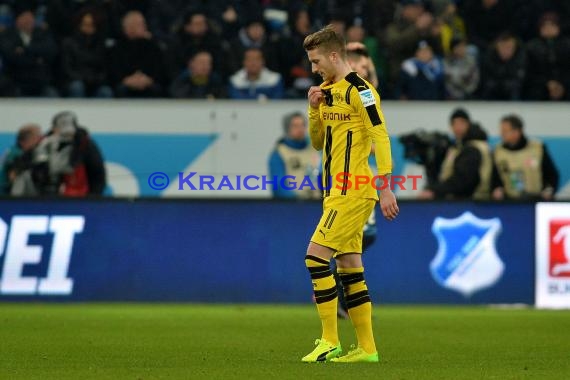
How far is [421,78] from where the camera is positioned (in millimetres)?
19047

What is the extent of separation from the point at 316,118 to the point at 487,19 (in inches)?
470

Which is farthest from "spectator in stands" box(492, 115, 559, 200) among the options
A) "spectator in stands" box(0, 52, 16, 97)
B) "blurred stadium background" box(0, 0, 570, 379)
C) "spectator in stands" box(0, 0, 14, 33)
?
"spectator in stands" box(0, 0, 14, 33)

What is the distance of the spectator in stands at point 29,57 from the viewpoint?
1861 cm

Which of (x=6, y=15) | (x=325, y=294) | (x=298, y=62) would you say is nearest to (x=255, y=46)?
(x=298, y=62)

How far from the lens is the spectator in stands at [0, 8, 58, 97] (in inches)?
733

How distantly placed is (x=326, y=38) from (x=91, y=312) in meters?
6.22

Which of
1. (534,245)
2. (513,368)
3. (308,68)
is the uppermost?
(308,68)

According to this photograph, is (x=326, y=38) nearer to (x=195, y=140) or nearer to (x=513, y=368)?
(x=513, y=368)

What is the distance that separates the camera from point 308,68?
19.3 m

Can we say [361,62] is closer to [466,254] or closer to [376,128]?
[376,128]

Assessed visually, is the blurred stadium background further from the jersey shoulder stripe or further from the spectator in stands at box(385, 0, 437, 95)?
the jersey shoulder stripe

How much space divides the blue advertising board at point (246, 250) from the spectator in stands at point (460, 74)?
3.43 meters

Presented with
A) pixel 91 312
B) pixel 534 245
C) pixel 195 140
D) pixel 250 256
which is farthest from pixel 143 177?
pixel 534 245

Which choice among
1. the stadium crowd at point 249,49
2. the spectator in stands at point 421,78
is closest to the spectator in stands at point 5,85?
the stadium crowd at point 249,49
